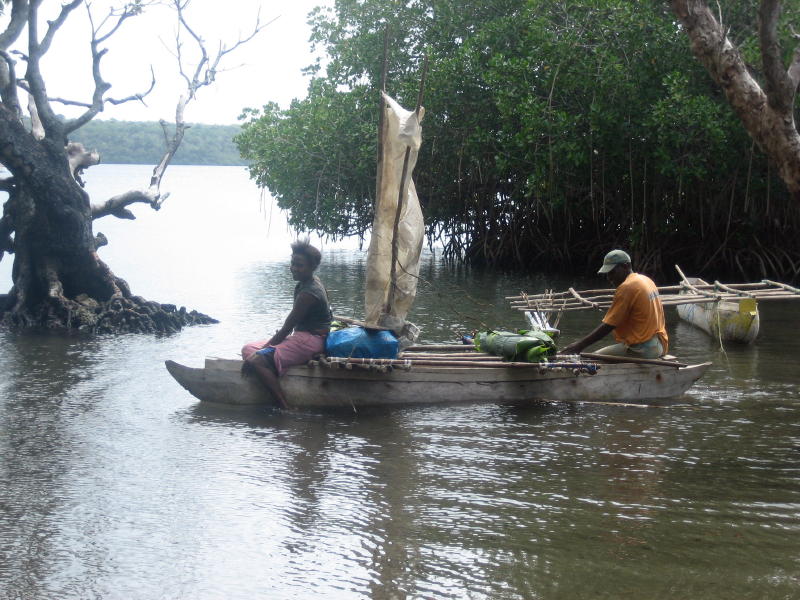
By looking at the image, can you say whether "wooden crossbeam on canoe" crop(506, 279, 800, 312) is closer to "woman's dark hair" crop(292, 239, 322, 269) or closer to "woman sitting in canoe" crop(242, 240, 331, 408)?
"woman sitting in canoe" crop(242, 240, 331, 408)

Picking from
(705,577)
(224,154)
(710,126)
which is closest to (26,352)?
(705,577)

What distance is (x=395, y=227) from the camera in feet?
26.4

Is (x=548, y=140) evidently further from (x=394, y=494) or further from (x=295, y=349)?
(x=394, y=494)

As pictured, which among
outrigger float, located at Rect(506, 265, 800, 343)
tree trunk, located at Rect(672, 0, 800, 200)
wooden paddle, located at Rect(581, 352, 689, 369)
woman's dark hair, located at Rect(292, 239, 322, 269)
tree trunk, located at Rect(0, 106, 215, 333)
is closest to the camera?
tree trunk, located at Rect(672, 0, 800, 200)

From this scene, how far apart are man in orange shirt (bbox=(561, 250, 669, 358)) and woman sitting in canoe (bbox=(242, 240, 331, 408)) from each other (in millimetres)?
2160

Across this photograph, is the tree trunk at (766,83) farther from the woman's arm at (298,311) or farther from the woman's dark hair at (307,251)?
the woman's arm at (298,311)

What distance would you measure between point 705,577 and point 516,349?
3.53 metres

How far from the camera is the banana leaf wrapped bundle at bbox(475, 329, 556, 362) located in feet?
26.3

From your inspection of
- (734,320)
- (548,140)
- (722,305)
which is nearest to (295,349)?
(734,320)

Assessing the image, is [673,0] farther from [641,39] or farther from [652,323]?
[641,39]

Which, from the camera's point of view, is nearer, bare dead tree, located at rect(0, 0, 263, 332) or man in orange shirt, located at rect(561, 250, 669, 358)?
man in orange shirt, located at rect(561, 250, 669, 358)

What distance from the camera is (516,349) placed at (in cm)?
805

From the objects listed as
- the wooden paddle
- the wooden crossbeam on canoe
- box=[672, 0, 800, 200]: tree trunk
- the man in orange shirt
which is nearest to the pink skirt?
the man in orange shirt

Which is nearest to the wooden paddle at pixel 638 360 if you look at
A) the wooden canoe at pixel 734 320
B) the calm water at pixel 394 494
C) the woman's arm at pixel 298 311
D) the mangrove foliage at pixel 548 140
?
the calm water at pixel 394 494
